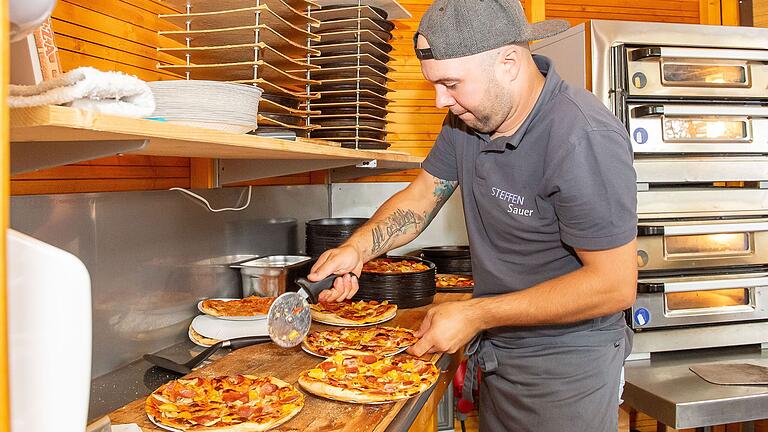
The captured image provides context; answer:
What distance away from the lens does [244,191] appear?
3.16 m

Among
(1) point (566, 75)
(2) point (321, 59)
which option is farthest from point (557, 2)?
(2) point (321, 59)

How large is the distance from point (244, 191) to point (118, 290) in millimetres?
1036

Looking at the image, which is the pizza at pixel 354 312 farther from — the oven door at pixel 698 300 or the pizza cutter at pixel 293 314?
the oven door at pixel 698 300

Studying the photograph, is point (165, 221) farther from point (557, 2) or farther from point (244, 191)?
point (557, 2)

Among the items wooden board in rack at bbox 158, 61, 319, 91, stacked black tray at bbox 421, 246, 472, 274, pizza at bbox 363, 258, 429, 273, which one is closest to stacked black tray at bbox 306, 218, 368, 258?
pizza at bbox 363, 258, 429, 273

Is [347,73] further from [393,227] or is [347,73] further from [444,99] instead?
[444,99]

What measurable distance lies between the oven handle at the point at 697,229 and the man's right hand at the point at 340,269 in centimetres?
159

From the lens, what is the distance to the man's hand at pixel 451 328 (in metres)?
2.12

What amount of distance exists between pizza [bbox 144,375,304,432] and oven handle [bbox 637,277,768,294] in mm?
2087

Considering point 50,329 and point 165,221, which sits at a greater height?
point 165,221

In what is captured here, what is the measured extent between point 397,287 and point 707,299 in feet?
5.34

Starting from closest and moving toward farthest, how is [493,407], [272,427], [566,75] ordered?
[272,427]
[493,407]
[566,75]

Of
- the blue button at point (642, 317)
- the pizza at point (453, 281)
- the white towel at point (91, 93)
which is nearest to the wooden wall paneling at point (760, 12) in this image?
the blue button at point (642, 317)

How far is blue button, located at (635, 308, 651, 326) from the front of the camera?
3342 mm
